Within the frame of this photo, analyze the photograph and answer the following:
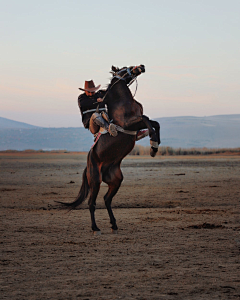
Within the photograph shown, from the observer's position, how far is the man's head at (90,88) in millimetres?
9312

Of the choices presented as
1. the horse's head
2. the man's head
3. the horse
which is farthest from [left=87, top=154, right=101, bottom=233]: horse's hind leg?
the horse's head

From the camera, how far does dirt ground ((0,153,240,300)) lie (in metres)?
5.42

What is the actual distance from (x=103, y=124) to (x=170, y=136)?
146 m

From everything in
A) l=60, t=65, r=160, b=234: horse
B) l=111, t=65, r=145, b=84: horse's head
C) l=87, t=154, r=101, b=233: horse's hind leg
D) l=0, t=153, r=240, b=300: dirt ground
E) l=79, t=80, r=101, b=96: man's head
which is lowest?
l=0, t=153, r=240, b=300: dirt ground

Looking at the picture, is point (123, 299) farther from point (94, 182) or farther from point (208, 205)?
point (208, 205)

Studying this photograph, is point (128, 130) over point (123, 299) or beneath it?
over

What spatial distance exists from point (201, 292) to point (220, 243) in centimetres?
275

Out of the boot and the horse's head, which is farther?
the horse's head

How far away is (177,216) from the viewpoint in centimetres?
1109

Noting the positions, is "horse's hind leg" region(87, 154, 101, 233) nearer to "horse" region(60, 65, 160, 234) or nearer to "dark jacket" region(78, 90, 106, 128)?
"horse" region(60, 65, 160, 234)

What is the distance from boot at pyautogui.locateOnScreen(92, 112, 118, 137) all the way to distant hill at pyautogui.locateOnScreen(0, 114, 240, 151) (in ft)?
423

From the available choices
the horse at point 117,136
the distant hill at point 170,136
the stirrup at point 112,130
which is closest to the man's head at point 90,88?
the horse at point 117,136

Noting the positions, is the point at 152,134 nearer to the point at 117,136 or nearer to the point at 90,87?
the point at 117,136

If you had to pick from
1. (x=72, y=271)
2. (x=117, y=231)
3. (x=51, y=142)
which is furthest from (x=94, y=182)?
(x=51, y=142)
